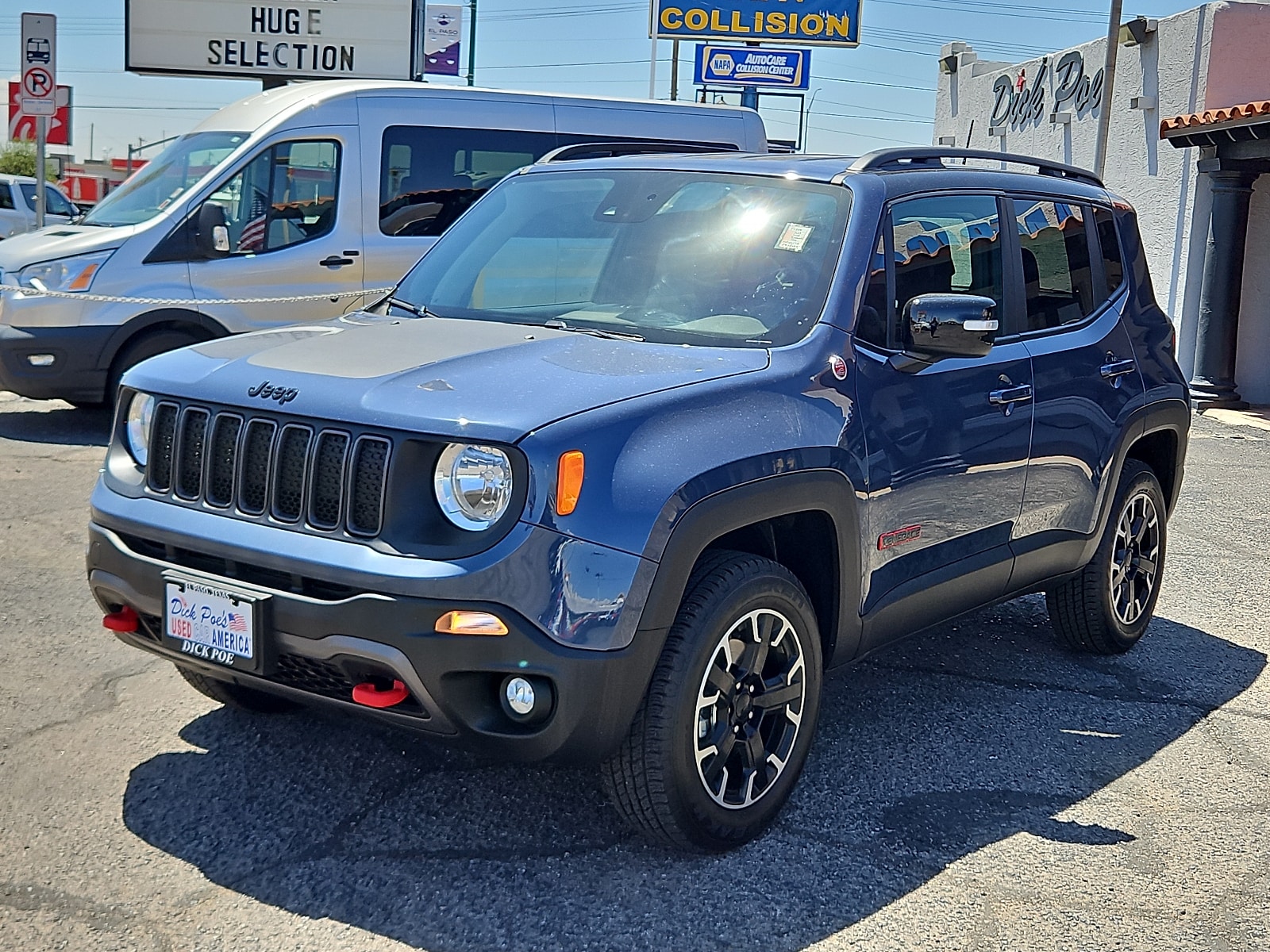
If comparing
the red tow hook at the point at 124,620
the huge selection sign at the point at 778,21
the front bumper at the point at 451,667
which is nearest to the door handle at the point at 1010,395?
the front bumper at the point at 451,667

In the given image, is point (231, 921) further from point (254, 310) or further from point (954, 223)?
point (254, 310)

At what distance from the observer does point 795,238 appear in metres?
4.21

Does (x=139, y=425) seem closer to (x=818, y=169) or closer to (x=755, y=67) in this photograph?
(x=818, y=169)

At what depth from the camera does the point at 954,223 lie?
461 centimetres

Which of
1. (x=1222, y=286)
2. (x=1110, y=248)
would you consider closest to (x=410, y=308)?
(x=1110, y=248)

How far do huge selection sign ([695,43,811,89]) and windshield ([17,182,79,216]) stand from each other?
17.7 metres

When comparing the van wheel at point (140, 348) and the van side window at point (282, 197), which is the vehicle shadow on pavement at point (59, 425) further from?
the van side window at point (282, 197)

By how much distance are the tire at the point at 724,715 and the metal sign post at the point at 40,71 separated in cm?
1246

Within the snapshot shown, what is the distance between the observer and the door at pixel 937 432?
4062mm

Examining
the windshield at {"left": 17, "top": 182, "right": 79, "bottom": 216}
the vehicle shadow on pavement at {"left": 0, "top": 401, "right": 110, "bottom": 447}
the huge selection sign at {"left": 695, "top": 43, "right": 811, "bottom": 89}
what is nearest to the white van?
the vehicle shadow on pavement at {"left": 0, "top": 401, "right": 110, "bottom": 447}

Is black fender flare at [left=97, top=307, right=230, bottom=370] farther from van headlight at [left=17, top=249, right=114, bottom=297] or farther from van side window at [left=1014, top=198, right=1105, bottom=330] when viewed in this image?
van side window at [left=1014, top=198, right=1105, bottom=330]

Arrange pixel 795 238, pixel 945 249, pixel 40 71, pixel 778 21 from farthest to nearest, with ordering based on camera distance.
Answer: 1. pixel 778 21
2. pixel 40 71
3. pixel 945 249
4. pixel 795 238

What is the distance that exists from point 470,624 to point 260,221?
23.2 feet

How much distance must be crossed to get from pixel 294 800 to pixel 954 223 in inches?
107
